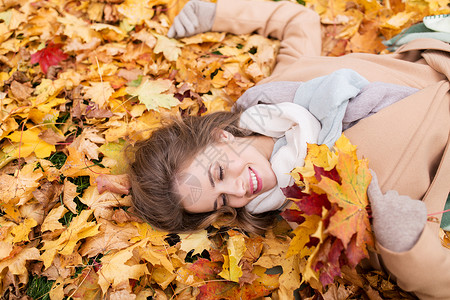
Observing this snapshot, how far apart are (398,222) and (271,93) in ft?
3.81

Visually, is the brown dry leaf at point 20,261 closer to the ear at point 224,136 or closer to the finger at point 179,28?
the ear at point 224,136

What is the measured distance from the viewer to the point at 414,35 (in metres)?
2.37

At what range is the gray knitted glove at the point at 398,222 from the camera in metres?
1.36

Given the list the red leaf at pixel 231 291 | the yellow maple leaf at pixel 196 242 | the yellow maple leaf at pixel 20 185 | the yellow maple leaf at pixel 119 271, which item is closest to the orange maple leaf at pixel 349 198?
the red leaf at pixel 231 291

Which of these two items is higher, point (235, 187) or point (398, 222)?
point (398, 222)

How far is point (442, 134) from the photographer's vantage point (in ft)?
5.81

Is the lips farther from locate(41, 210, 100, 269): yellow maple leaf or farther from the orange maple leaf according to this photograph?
locate(41, 210, 100, 269): yellow maple leaf

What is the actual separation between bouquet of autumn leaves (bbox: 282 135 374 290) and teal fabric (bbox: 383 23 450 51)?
1.46 meters

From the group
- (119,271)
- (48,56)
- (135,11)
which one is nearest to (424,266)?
(119,271)

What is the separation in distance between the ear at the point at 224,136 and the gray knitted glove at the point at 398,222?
0.93m

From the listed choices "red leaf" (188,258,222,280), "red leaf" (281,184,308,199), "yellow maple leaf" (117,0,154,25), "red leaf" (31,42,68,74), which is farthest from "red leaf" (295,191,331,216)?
"red leaf" (31,42,68,74)

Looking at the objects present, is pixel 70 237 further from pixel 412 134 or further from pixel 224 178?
pixel 412 134

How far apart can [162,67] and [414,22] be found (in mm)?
2115

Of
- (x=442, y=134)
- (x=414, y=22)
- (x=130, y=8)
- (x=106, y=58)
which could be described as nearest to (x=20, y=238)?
(x=106, y=58)
